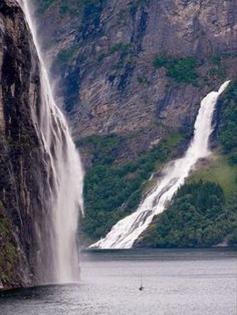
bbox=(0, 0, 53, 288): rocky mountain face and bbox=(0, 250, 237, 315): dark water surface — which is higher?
bbox=(0, 0, 53, 288): rocky mountain face

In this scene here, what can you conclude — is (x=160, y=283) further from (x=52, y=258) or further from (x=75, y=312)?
(x=75, y=312)

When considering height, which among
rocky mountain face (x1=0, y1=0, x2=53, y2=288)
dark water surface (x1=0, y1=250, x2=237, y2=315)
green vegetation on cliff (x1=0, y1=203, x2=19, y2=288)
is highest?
rocky mountain face (x1=0, y1=0, x2=53, y2=288)

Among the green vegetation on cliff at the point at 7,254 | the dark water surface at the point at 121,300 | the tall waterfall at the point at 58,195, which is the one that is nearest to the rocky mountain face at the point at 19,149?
the green vegetation on cliff at the point at 7,254

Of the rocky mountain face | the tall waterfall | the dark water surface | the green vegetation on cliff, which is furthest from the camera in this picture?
the tall waterfall

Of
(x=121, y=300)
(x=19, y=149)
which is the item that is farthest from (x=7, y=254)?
(x=19, y=149)

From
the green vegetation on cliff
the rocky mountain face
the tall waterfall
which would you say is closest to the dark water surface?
the green vegetation on cliff

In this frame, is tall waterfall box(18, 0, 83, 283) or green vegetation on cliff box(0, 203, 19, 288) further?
tall waterfall box(18, 0, 83, 283)

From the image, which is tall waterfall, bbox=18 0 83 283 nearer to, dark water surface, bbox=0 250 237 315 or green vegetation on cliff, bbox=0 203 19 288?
dark water surface, bbox=0 250 237 315
